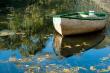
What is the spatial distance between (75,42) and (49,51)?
5.59ft

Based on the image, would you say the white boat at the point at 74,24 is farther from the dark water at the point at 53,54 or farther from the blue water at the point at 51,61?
the blue water at the point at 51,61

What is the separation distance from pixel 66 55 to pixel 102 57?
132 centimetres

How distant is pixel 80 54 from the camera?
1131 centimetres

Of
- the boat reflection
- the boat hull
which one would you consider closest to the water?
the boat reflection

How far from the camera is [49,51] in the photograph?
1175 centimetres

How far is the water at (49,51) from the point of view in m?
9.62

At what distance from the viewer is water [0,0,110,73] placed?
9.62m

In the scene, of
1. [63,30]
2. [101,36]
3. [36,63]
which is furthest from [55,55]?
[101,36]

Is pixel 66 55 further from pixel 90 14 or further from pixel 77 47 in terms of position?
pixel 90 14

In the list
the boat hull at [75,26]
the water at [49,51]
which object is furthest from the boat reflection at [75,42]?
the boat hull at [75,26]

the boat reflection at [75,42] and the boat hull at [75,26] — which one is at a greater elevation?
the boat hull at [75,26]

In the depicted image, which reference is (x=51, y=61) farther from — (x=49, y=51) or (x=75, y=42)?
(x=75, y=42)

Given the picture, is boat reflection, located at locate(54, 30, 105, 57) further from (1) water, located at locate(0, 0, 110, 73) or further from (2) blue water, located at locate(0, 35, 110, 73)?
(2) blue water, located at locate(0, 35, 110, 73)

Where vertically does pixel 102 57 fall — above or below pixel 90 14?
below
